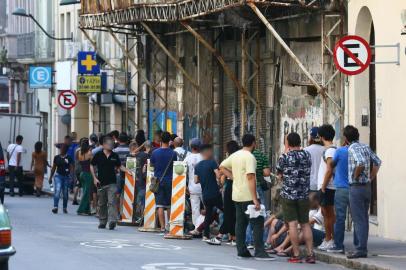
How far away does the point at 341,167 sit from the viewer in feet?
62.8

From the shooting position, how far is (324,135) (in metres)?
19.8

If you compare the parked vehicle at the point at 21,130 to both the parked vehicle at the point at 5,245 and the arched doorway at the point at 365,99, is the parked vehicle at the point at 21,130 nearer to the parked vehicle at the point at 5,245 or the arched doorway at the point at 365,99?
the arched doorway at the point at 365,99

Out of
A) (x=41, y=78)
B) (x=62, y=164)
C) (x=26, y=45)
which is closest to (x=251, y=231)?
(x=62, y=164)

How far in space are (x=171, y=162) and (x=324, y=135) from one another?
195 inches

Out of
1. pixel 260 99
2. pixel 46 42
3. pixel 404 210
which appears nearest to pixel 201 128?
pixel 260 99

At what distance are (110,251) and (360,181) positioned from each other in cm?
384

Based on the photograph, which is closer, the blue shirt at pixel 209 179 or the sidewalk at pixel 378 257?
the sidewalk at pixel 378 257

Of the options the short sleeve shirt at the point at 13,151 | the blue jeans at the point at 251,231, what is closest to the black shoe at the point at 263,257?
the blue jeans at the point at 251,231

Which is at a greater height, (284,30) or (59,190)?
(284,30)

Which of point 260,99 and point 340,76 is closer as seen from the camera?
point 340,76

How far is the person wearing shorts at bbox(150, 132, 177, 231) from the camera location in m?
24.1

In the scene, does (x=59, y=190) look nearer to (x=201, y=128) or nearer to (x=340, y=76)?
(x=201, y=128)

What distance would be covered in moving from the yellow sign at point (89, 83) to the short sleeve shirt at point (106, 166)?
17.0 meters

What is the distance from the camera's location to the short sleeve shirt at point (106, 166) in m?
25.3
